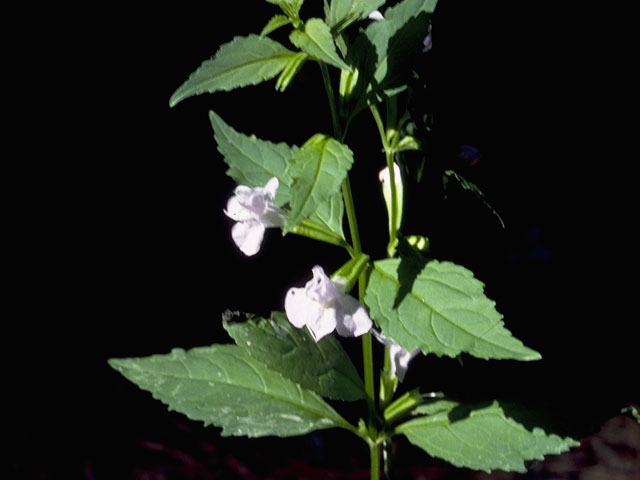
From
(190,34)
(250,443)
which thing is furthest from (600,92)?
(250,443)

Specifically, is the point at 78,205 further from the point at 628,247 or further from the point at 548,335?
the point at 628,247

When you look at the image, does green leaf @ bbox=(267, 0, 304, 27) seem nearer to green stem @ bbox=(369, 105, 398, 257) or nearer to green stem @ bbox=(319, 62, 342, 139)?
green stem @ bbox=(319, 62, 342, 139)

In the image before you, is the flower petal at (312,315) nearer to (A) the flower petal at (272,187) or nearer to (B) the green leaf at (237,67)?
(A) the flower petal at (272,187)

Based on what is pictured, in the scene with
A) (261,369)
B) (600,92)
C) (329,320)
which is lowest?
(600,92)

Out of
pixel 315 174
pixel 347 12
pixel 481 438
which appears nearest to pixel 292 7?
pixel 347 12

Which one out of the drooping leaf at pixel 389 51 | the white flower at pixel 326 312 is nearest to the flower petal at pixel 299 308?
the white flower at pixel 326 312

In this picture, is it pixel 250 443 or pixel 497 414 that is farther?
pixel 250 443
